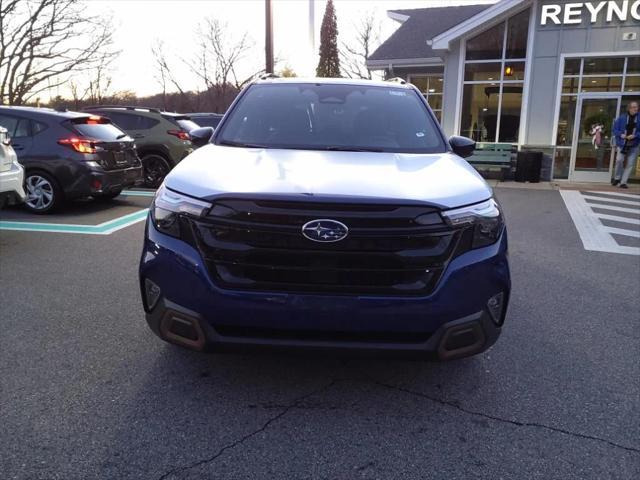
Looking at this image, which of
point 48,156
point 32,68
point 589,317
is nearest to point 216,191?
point 589,317

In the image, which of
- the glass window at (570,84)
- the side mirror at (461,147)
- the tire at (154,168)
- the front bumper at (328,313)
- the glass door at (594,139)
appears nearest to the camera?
the front bumper at (328,313)

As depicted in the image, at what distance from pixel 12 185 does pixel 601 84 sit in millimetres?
14489

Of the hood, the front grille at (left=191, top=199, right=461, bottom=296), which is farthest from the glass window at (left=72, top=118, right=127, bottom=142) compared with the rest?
the front grille at (left=191, top=199, right=461, bottom=296)

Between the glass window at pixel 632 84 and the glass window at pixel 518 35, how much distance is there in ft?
8.97

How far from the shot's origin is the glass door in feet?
48.1

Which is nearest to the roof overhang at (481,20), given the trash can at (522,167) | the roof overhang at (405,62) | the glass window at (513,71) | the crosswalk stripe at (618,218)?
the glass window at (513,71)

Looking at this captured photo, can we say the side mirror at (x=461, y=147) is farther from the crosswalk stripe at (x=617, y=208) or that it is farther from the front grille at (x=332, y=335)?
the crosswalk stripe at (x=617, y=208)

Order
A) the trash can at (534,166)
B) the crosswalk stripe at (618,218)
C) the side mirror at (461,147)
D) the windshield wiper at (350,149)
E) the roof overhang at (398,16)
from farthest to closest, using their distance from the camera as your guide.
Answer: the roof overhang at (398,16)
the trash can at (534,166)
the crosswalk stripe at (618,218)
the side mirror at (461,147)
the windshield wiper at (350,149)

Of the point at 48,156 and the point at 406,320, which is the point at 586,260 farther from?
the point at 48,156

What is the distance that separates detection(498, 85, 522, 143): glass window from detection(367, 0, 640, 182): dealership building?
0.09ft

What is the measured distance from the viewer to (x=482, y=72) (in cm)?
1611

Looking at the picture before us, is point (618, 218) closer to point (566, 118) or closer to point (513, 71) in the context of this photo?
point (566, 118)

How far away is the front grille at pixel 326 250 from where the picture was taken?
2.63 m

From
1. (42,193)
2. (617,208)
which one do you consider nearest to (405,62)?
(617,208)
